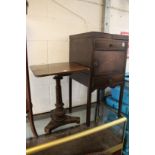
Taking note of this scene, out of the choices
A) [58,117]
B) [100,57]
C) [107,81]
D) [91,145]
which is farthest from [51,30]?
[91,145]

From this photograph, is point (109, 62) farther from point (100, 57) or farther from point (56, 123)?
point (56, 123)

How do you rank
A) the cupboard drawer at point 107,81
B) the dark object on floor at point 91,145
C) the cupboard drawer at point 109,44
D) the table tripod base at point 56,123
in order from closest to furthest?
1. the dark object on floor at point 91,145
2. the cupboard drawer at point 109,44
3. the cupboard drawer at point 107,81
4. the table tripod base at point 56,123

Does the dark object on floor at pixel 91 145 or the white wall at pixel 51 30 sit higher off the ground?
the white wall at pixel 51 30

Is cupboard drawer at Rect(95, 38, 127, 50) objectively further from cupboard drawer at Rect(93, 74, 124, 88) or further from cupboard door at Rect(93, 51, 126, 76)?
cupboard drawer at Rect(93, 74, 124, 88)

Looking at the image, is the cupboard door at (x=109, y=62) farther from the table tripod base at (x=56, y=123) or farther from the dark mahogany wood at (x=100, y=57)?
the table tripod base at (x=56, y=123)

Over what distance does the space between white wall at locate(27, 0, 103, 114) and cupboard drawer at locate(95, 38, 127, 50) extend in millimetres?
623

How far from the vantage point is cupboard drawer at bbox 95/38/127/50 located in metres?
1.36

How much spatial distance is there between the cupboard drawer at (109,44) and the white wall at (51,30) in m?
0.62

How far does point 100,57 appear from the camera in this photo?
4.59 feet

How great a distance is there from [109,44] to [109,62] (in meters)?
0.17

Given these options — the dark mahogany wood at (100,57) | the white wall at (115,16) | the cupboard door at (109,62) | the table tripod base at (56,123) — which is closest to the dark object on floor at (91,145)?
the table tripod base at (56,123)

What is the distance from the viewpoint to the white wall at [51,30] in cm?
165

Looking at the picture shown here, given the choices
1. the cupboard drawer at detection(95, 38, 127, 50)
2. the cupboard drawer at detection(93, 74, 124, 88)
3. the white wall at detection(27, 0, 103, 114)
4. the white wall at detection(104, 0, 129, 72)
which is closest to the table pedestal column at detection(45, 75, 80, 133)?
the white wall at detection(27, 0, 103, 114)
